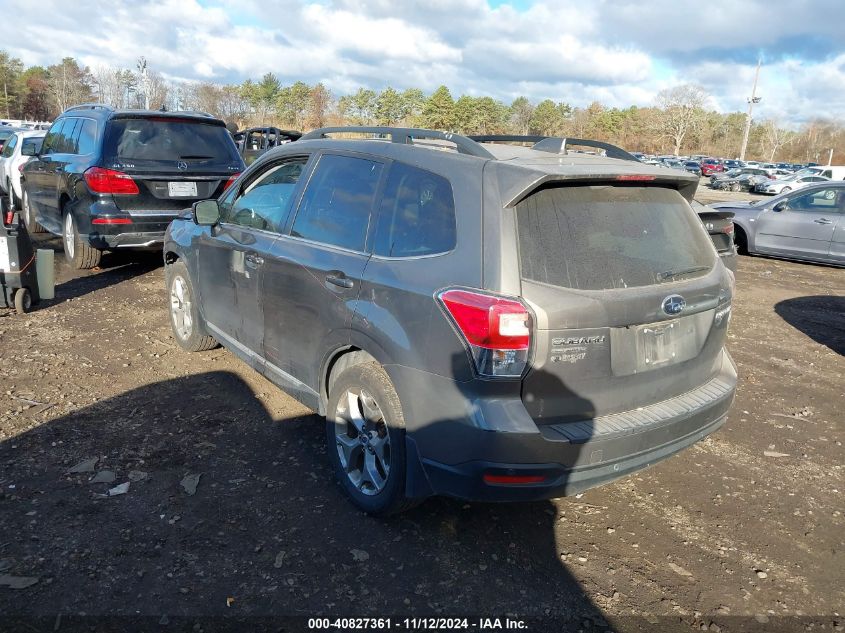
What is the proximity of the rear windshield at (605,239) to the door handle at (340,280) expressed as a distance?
3.13 feet

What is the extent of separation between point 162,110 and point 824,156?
101 metres

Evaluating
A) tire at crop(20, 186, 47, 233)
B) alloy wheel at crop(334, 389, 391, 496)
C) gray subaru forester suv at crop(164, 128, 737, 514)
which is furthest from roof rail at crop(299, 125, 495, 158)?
tire at crop(20, 186, 47, 233)

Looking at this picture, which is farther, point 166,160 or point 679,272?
point 166,160

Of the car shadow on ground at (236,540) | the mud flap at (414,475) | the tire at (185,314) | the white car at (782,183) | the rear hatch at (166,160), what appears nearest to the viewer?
the car shadow on ground at (236,540)

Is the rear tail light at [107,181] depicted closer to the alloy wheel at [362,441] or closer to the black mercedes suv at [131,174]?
the black mercedes suv at [131,174]

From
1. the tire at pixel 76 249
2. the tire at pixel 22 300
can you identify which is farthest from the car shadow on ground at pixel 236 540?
the tire at pixel 76 249

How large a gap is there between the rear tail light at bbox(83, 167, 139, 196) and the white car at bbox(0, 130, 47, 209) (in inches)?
215

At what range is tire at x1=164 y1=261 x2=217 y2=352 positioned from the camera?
5246mm

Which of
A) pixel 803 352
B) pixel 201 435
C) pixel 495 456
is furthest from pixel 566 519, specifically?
pixel 803 352

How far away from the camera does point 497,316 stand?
8.55 feet

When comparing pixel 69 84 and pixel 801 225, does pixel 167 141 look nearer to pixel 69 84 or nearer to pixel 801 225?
pixel 801 225

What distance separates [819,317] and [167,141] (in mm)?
8109

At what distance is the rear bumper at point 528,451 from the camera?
8.70 ft

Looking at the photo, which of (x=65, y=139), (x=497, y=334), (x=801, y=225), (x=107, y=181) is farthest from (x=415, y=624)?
(x=801, y=225)
